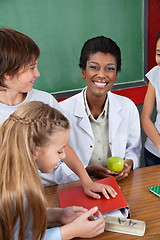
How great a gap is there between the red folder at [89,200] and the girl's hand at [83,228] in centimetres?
14

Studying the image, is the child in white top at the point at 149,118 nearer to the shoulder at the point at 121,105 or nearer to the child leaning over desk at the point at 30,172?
the shoulder at the point at 121,105

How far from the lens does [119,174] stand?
4.88 feet

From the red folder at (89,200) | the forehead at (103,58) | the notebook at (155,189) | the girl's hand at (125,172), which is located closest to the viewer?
the red folder at (89,200)

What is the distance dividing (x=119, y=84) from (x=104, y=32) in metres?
0.54

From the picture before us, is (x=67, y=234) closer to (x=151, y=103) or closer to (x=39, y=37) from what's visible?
(x=151, y=103)

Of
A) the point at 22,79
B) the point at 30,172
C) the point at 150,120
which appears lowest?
the point at 150,120

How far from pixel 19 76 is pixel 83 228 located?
0.77m

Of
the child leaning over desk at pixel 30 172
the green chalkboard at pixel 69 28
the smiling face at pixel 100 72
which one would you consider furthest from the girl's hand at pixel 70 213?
the green chalkboard at pixel 69 28

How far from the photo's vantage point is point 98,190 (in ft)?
4.30

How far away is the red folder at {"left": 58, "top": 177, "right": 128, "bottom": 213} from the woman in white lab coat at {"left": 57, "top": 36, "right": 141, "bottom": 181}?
16.2 inches

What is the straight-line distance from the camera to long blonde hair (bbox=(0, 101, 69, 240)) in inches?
35.6

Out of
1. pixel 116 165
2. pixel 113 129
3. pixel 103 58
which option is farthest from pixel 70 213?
pixel 103 58

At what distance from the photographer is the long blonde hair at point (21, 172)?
2.96ft

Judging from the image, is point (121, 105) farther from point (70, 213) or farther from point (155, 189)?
point (70, 213)
